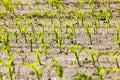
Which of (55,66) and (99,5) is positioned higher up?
(99,5)

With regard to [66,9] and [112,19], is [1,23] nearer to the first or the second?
[66,9]

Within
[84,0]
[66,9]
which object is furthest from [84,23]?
[84,0]

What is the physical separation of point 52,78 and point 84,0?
4.17 metres

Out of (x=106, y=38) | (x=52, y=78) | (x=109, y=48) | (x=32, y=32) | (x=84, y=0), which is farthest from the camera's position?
(x=84, y=0)

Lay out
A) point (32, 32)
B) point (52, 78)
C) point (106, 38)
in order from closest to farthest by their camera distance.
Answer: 1. point (52, 78)
2. point (106, 38)
3. point (32, 32)

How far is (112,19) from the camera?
641 centimetres

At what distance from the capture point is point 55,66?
13.8 feet

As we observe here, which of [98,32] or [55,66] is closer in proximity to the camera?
[55,66]

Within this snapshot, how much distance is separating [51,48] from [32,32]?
0.91 m

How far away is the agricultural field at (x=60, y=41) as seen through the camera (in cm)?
396

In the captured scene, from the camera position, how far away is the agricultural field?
396 cm

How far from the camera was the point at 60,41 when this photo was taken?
473 cm

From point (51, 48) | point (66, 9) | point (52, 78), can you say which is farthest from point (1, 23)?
point (52, 78)

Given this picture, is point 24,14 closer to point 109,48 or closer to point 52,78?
point 109,48
